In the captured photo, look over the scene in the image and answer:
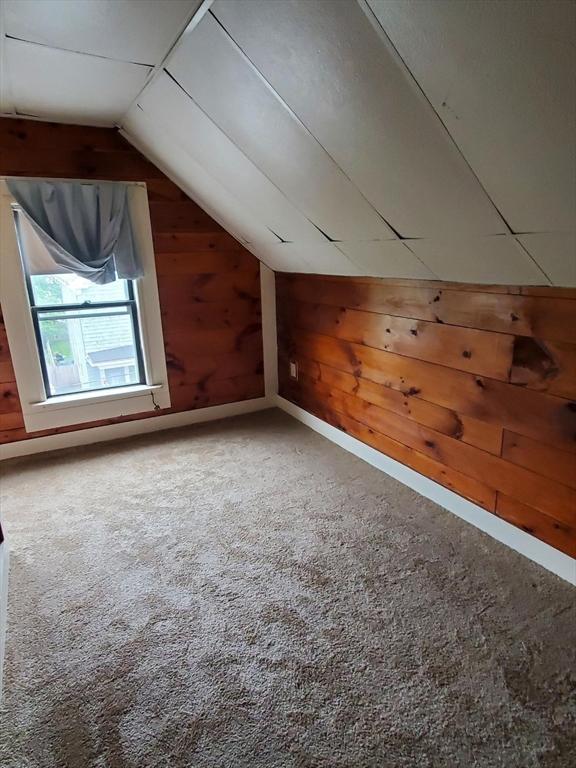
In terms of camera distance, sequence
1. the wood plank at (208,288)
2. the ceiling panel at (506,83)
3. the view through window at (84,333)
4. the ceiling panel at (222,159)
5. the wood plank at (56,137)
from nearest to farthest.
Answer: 1. the ceiling panel at (506,83)
2. the ceiling panel at (222,159)
3. the wood plank at (56,137)
4. the view through window at (84,333)
5. the wood plank at (208,288)

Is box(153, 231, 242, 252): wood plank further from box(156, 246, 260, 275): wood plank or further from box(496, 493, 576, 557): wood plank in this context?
box(496, 493, 576, 557): wood plank

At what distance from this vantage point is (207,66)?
1717 millimetres

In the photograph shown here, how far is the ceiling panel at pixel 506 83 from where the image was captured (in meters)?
0.94

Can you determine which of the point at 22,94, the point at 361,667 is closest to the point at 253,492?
the point at 361,667

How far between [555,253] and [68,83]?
2233 mm

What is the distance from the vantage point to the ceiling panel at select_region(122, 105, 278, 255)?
2.57 meters

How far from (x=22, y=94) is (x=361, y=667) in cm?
294

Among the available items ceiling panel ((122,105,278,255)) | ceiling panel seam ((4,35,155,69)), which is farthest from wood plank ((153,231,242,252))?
ceiling panel seam ((4,35,155,69))

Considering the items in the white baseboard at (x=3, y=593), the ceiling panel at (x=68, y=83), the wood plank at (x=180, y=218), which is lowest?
the white baseboard at (x=3, y=593)

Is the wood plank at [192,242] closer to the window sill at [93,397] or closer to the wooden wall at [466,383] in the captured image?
the wooden wall at [466,383]

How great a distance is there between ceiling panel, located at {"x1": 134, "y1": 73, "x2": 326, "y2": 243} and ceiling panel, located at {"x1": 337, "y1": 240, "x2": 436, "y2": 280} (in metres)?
0.22

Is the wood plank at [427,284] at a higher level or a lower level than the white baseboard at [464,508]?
higher

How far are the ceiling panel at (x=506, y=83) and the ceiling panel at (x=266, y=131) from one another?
611 millimetres

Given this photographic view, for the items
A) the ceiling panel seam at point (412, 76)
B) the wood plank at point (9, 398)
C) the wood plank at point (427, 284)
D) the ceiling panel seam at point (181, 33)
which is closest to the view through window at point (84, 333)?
the wood plank at point (9, 398)
